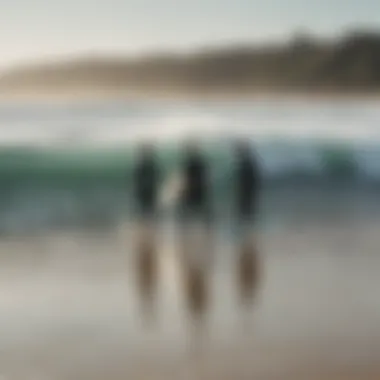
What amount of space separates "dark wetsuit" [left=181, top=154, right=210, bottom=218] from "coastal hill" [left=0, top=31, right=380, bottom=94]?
124 millimetres

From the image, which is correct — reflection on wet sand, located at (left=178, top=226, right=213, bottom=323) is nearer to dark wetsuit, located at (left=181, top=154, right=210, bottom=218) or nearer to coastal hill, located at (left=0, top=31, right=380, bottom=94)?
dark wetsuit, located at (left=181, top=154, right=210, bottom=218)

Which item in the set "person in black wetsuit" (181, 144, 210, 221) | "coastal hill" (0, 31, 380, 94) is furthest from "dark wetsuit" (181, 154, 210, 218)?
"coastal hill" (0, 31, 380, 94)

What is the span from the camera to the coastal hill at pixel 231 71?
129cm

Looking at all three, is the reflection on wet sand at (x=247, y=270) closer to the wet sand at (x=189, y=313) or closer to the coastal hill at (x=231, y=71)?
the wet sand at (x=189, y=313)

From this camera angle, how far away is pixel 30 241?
4.23ft

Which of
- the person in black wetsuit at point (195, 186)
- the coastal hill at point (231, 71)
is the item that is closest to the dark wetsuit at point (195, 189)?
the person in black wetsuit at point (195, 186)

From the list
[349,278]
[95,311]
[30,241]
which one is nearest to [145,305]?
[95,311]

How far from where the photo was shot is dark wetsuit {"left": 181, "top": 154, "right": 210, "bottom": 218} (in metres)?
1.32

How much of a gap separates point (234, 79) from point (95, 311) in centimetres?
45

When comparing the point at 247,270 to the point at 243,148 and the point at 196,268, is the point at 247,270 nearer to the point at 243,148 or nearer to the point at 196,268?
the point at 196,268

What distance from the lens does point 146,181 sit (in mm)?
1306

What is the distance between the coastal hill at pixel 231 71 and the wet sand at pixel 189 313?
244 millimetres

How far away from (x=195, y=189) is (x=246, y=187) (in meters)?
0.09

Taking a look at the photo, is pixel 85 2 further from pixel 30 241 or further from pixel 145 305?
pixel 145 305
